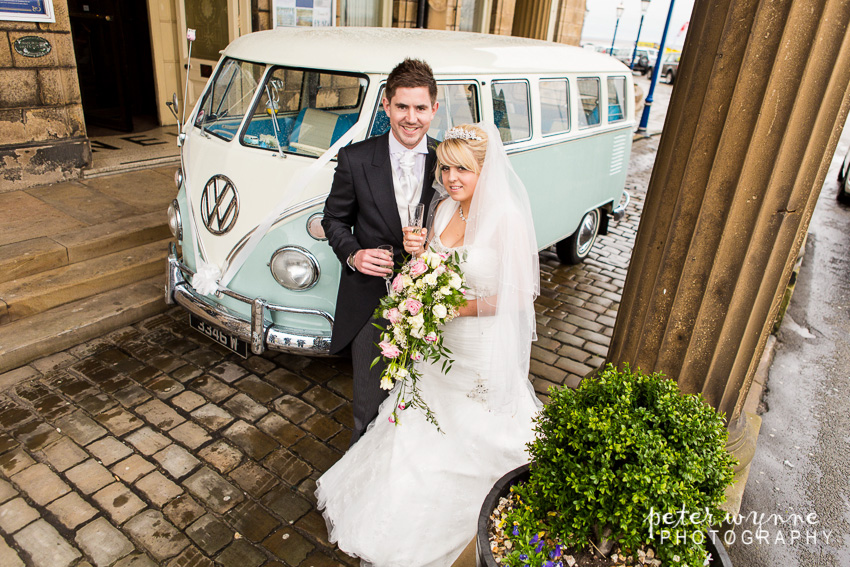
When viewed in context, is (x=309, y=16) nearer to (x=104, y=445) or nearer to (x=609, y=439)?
(x=104, y=445)

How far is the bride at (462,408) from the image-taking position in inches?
105

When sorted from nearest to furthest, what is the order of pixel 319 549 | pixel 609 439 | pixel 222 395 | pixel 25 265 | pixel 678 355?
pixel 609 439
pixel 678 355
pixel 319 549
pixel 222 395
pixel 25 265

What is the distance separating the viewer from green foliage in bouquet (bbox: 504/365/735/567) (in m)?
1.84

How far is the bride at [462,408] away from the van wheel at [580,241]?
3.63 metres

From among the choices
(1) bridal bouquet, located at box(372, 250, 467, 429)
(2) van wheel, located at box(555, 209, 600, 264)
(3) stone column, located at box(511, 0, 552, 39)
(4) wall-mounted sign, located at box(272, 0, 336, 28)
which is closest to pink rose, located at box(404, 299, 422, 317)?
(1) bridal bouquet, located at box(372, 250, 467, 429)

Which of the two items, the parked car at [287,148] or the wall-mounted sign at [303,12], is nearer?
the parked car at [287,148]

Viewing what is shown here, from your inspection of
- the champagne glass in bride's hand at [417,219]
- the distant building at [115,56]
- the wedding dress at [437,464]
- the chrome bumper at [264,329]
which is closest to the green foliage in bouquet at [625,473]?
the wedding dress at [437,464]

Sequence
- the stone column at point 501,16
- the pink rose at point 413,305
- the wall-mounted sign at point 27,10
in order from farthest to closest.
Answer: the stone column at point 501,16 < the wall-mounted sign at point 27,10 < the pink rose at point 413,305

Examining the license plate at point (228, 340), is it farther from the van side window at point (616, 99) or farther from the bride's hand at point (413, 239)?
the van side window at point (616, 99)

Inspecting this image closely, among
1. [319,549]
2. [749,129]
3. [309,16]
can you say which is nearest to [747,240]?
[749,129]

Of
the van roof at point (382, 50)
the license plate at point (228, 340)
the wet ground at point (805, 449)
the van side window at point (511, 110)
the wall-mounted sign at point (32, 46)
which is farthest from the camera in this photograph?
the wall-mounted sign at point (32, 46)

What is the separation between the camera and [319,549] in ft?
9.36

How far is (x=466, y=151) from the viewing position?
2.61m

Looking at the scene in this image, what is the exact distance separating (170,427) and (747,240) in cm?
335
